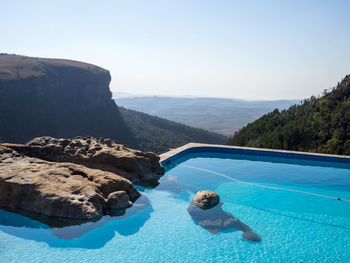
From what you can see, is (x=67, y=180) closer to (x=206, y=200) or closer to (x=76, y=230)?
(x=76, y=230)

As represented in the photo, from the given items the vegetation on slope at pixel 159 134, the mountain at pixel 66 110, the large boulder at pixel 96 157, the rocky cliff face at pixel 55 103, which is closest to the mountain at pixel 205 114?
the vegetation on slope at pixel 159 134

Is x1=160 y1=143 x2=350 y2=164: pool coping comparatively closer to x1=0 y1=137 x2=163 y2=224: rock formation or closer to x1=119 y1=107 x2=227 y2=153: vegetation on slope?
x1=0 y1=137 x2=163 y2=224: rock formation

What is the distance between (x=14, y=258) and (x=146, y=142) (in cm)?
3787

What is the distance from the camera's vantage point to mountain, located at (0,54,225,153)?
119 ft

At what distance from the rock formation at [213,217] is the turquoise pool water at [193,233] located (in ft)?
0.45

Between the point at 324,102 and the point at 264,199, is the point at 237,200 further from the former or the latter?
the point at 324,102

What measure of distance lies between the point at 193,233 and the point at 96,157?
12.1 ft

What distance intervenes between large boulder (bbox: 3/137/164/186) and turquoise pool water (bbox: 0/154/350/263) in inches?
28.2

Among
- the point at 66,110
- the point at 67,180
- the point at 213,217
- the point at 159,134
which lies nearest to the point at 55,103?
the point at 66,110

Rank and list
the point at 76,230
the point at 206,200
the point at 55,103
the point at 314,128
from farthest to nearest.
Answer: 1. the point at 55,103
2. the point at 314,128
3. the point at 206,200
4. the point at 76,230

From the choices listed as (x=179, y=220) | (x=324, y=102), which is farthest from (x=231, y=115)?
(x=179, y=220)

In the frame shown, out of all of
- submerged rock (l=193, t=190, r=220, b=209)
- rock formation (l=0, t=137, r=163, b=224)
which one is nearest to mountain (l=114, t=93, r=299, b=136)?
rock formation (l=0, t=137, r=163, b=224)

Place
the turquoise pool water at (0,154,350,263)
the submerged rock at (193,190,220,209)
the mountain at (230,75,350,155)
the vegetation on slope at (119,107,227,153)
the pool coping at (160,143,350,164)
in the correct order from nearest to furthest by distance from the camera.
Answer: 1. the turquoise pool water at (0,154,350,263)
2. the submerged rock at (193,190,220,209)
3. the pool coping at (160,143,350,164)
4. the mountain at (230,75,350,155)
5. the vegetation on slope at (119,107,227,153)

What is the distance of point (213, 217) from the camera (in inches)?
226
